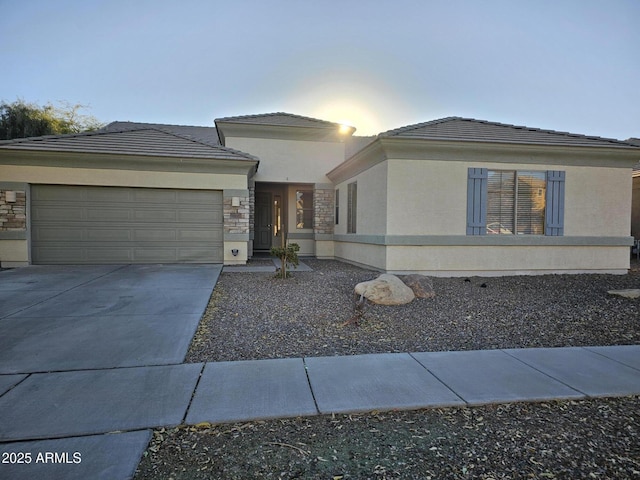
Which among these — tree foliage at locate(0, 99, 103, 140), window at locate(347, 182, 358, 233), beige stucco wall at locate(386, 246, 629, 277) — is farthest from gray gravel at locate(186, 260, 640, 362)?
tree foliage at locate(0, 99, 103, 140)

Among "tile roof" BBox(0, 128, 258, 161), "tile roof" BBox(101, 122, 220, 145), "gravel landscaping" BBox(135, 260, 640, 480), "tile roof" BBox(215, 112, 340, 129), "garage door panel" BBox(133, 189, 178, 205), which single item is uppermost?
"tile roof" BBox(101, 122, 220, 145)

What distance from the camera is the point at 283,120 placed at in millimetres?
14344

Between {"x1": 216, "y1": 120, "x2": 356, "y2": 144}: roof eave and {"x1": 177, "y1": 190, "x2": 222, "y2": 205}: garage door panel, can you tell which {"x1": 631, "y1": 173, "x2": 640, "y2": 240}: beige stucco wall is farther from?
{"x1": 177, "y1": 190, "x2": 222, "y2": 205}: garage door panel

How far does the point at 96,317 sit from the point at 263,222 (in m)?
10.8

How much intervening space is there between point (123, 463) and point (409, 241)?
7928 mm

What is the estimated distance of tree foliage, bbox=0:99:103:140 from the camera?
22.9m

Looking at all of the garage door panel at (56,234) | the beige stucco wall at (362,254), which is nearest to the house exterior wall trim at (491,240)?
the beige stucco wall at (362,254)

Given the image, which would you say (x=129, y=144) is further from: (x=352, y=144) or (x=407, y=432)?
(x=407, y=432)

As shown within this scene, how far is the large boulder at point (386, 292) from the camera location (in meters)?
6.41

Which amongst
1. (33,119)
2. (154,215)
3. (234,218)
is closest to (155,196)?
(154,215)

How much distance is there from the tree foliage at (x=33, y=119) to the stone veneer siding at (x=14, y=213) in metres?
17.2

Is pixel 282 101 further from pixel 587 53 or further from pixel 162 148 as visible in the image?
pixel 587 53

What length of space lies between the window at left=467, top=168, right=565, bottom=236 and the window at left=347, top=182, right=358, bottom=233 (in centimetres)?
363

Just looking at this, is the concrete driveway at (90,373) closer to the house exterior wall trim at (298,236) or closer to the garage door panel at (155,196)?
the garage door panel at (155,196)
